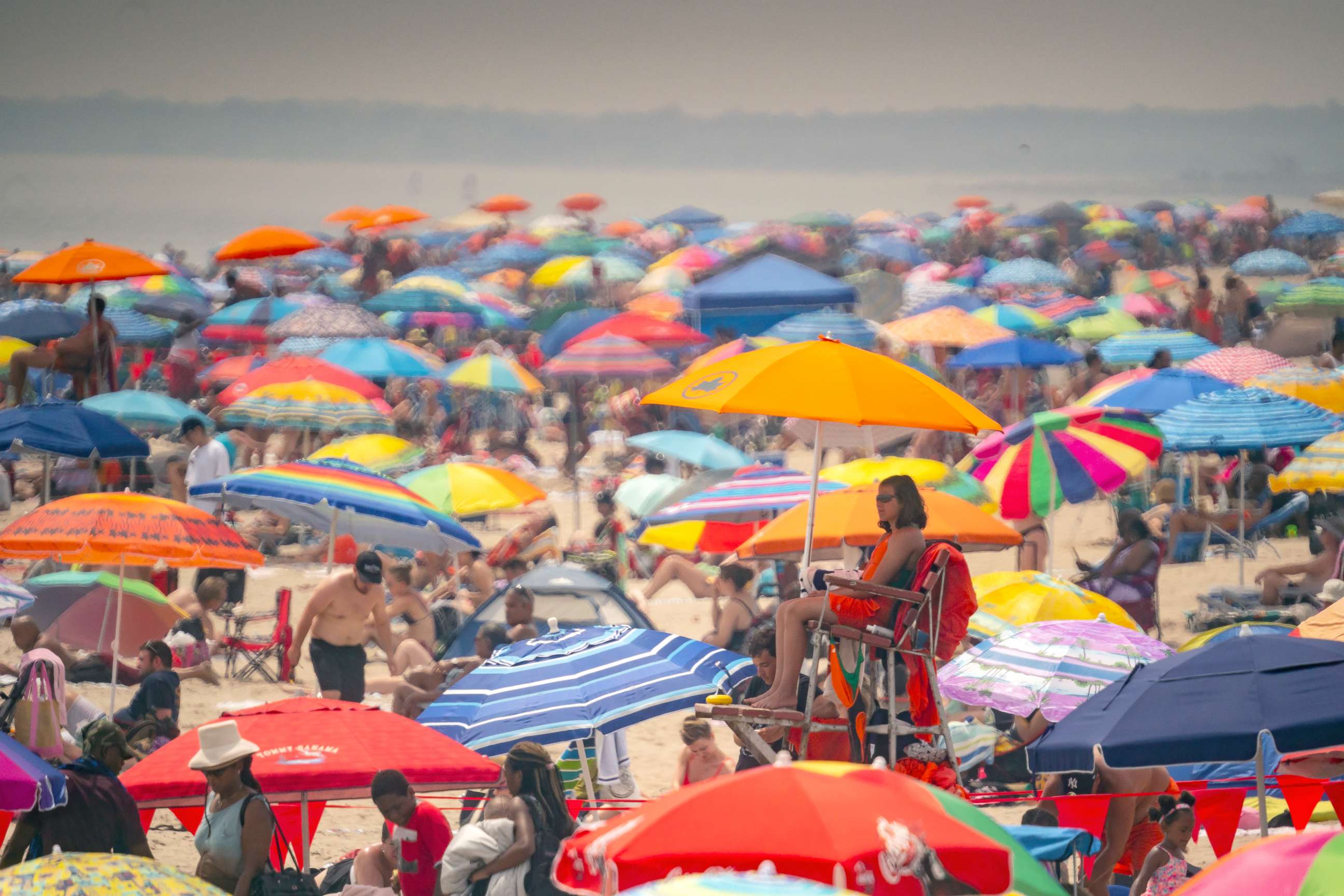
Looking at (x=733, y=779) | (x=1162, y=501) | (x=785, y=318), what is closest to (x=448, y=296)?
(x=785, y=318)

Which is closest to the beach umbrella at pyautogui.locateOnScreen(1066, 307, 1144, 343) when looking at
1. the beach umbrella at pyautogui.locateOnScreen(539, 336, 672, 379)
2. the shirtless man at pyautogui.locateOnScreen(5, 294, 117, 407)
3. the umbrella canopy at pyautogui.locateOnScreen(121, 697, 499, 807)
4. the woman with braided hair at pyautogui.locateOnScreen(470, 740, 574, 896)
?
the beach umbrella at pyautogui.locateOnScreen(539, 336, 672, 379)

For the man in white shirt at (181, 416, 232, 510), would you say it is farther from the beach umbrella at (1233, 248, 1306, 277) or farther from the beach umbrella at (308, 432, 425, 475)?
the beach umbrella at (1233, 248, 1306, 277)

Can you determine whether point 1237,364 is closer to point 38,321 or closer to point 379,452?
point 379,452

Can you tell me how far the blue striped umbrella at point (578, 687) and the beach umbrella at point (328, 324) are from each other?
10957 millimetres

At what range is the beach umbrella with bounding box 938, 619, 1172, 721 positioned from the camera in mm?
5973

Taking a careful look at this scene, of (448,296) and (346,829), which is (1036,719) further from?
(448,296)

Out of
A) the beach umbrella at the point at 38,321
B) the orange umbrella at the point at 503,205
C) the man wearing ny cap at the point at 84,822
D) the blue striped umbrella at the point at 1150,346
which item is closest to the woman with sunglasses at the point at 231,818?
the man wearing ny cap at the point at 84,822

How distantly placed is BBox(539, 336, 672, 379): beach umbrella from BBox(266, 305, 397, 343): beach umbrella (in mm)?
2433

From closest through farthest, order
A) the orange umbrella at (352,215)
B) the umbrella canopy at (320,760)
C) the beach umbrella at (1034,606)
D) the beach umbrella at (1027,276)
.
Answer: the umbrella canopy at (320,760) → the beach umbrella at (1034,606) → the beach umbrella at (1027,276) → the orange umbrella at (352,215)

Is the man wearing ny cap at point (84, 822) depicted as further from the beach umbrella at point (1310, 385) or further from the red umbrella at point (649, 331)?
the red umbrella at point (649, 331)

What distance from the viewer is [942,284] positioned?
2492 cm

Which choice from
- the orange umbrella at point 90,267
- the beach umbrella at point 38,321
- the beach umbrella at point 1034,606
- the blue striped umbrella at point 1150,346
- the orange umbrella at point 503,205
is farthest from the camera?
the orange umbrella at point 503,205

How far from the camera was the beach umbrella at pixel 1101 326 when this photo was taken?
20.4 m

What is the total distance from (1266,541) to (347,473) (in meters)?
7.82
